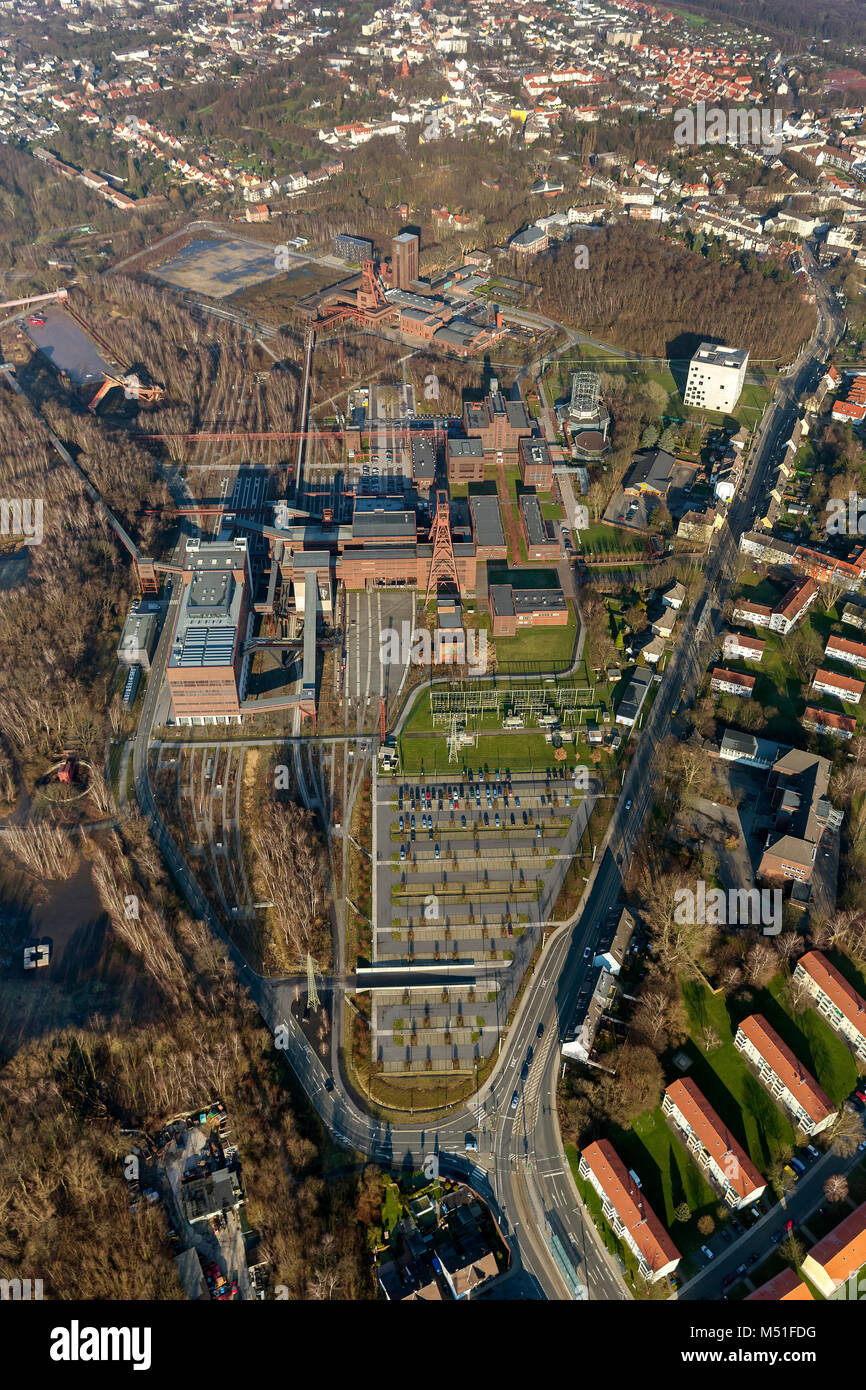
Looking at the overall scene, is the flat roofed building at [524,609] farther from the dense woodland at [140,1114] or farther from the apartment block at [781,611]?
the dense woodland at [140,1114]

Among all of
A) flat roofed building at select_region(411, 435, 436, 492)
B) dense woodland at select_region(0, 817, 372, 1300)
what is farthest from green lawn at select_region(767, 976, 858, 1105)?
flat roofed building at select_region(411, 435, 436, 492)

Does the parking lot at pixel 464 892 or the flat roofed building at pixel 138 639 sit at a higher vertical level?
the flat roofed building at pixel 138 639

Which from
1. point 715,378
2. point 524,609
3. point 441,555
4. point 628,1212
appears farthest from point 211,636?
point 715,378

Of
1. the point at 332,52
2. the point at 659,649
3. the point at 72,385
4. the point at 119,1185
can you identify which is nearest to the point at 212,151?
the point at 332,52

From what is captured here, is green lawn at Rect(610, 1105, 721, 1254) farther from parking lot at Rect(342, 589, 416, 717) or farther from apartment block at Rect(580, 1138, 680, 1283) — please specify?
parking lot at Rect(342, 589, 416, 717)

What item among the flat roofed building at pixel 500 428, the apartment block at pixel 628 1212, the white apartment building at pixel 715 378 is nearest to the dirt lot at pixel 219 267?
the flat roofed building at pixel 500 428

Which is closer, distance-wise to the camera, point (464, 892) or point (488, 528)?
point (464, 892)

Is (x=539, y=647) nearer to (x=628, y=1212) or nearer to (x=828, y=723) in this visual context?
(x=828, y=723)
